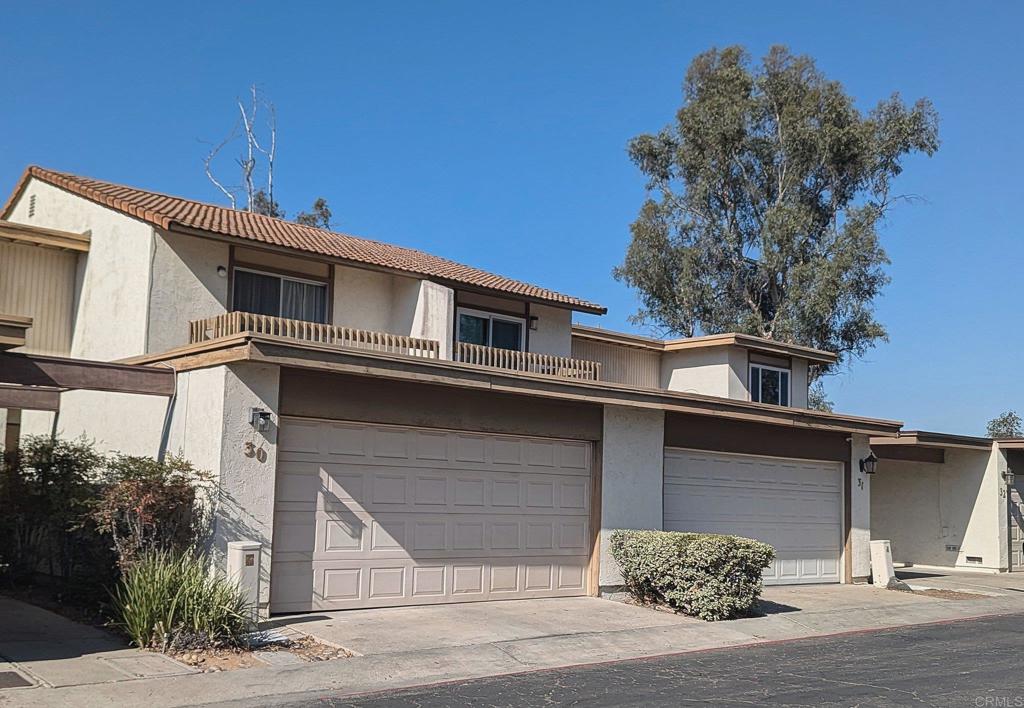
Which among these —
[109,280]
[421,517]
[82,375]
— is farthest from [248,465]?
[109,280]

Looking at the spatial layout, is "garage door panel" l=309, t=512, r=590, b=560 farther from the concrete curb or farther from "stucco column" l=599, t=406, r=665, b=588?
the concrete curb

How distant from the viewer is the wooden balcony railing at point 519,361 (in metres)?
18.8

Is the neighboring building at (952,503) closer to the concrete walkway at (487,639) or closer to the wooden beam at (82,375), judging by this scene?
the concrete walkway at (487,639)

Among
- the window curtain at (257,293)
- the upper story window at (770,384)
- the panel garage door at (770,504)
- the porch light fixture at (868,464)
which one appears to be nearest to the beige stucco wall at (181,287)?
the window curtain at (257,293)

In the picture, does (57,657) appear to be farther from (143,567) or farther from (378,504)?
(378,504)

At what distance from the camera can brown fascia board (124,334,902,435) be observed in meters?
12.5

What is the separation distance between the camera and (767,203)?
124 ft

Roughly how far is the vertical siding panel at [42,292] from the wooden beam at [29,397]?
7.15 feet

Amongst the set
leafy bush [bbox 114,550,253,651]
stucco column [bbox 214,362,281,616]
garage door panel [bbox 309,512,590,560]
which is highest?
stucco column [bbox 214,362,281,616]

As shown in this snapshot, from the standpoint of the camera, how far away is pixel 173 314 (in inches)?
636

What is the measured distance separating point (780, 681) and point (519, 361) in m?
9.53

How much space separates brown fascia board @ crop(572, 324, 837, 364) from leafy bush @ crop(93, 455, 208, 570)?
12515 millimetres

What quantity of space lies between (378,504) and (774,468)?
919 cm

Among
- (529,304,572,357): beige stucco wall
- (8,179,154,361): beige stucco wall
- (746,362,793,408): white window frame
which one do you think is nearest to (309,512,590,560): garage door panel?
(8,179,154,361): beige stucco wall
